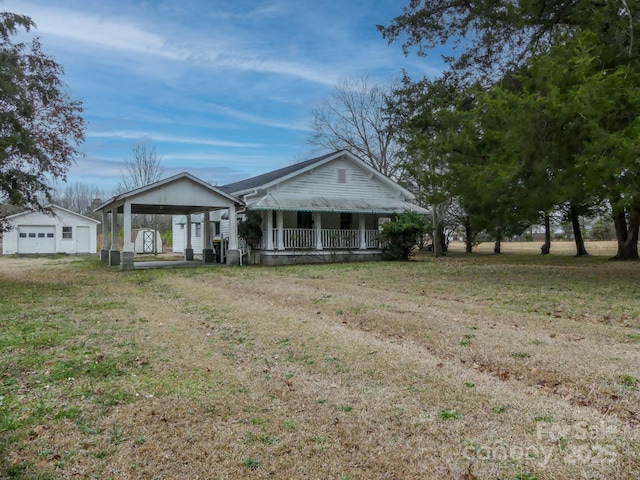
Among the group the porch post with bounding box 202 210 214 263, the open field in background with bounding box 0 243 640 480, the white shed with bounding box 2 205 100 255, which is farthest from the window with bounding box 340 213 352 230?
the white shed with bounding box 2 205 100 255

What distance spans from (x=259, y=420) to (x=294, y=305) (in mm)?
5235

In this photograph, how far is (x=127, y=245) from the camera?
17.0 metres

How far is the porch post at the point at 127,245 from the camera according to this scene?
1705 cm

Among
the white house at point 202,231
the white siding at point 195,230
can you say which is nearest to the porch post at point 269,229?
the white house at point 202,231

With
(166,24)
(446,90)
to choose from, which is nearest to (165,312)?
(166,24)

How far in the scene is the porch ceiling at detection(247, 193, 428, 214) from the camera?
19.2 m

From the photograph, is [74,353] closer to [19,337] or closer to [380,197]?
[19,337]

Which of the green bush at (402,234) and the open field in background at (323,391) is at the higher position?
the green bush at (402,234)

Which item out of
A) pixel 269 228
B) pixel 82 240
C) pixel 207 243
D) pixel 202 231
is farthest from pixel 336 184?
pixel 82 240

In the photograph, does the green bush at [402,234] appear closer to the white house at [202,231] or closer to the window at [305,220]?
the window at [305,220]

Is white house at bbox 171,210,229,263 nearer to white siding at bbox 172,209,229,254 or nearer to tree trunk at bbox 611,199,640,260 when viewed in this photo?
white siding at bbox 172,209,229,254

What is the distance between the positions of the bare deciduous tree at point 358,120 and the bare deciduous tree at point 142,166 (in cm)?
1464

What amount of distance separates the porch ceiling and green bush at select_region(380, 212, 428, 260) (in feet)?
2.43

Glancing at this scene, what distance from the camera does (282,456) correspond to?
10.1ft
